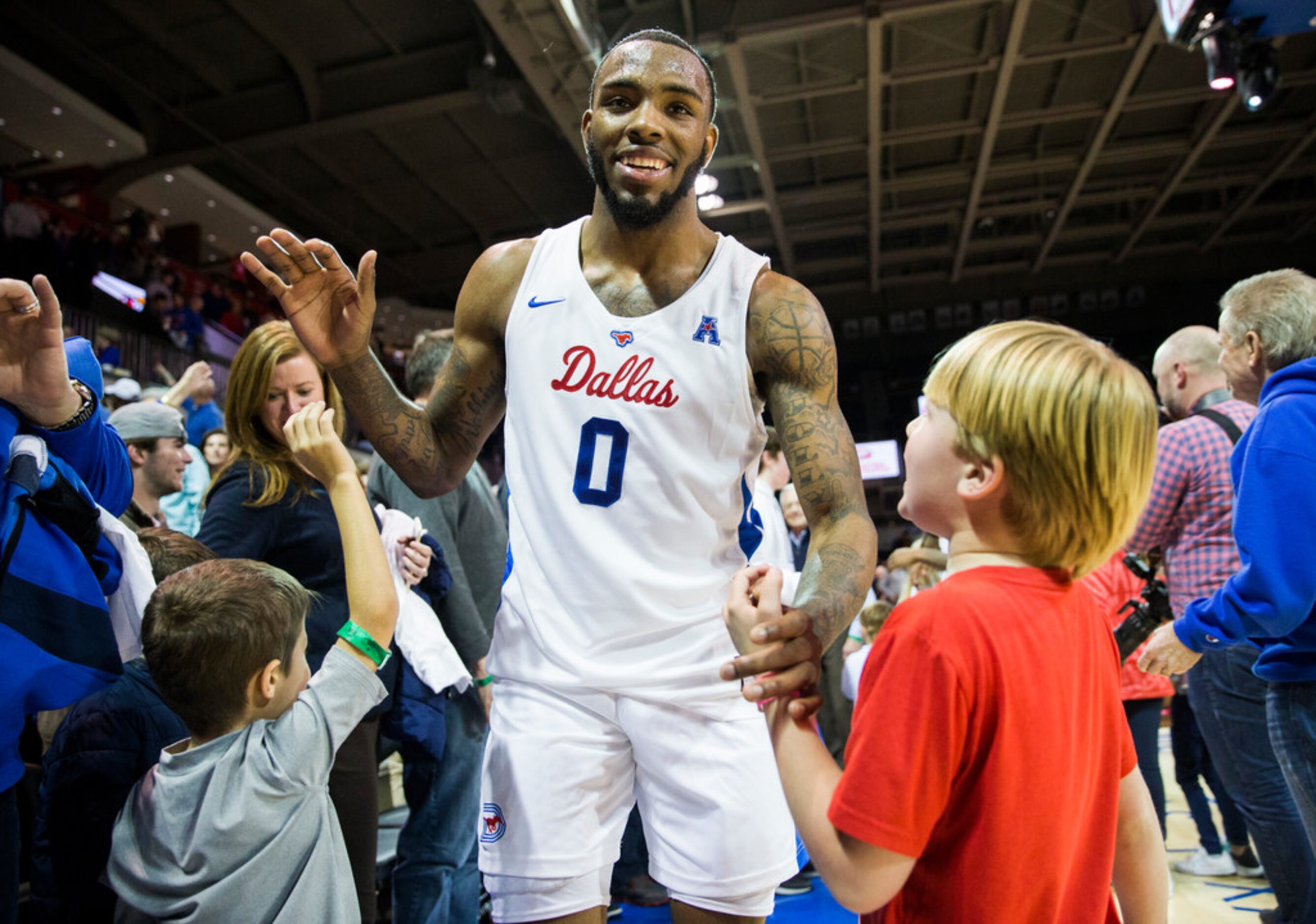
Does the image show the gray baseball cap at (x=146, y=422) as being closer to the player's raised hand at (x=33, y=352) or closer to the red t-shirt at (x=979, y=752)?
the player's raised hand at (x=33, y=352)

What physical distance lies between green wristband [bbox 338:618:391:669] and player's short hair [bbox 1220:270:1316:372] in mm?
2404

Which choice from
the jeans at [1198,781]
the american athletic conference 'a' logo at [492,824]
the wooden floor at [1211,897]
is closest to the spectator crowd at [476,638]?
the american athletic conference 'a' logo at [492,824]

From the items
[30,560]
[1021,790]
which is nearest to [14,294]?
[30,560]

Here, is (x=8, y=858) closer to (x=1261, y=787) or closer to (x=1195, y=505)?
(x=1261, y=787)

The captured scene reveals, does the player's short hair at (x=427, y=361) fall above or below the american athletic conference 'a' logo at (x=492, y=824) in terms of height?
above

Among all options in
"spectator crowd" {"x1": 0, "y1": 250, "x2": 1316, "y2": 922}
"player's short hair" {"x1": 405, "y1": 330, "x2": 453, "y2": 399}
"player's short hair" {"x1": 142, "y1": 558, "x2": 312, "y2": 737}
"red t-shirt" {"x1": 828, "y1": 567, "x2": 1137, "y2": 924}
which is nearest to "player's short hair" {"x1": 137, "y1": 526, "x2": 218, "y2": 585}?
"spectator crowd" {"x1": 0, "y1": 250, "x2": 1316, "y2": 922}

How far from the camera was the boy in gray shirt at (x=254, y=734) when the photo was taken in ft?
6.02

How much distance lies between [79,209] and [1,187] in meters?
3.29

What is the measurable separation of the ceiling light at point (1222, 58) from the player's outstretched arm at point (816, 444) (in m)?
6.67

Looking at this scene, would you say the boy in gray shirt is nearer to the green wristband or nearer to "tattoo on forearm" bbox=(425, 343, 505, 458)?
the green wristband

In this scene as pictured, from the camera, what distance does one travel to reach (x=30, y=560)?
5.70 ft

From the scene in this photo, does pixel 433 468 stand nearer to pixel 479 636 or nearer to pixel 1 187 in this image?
pixel 479 636

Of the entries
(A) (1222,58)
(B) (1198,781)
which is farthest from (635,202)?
(A) (1222,58)

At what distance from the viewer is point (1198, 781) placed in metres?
4.73
